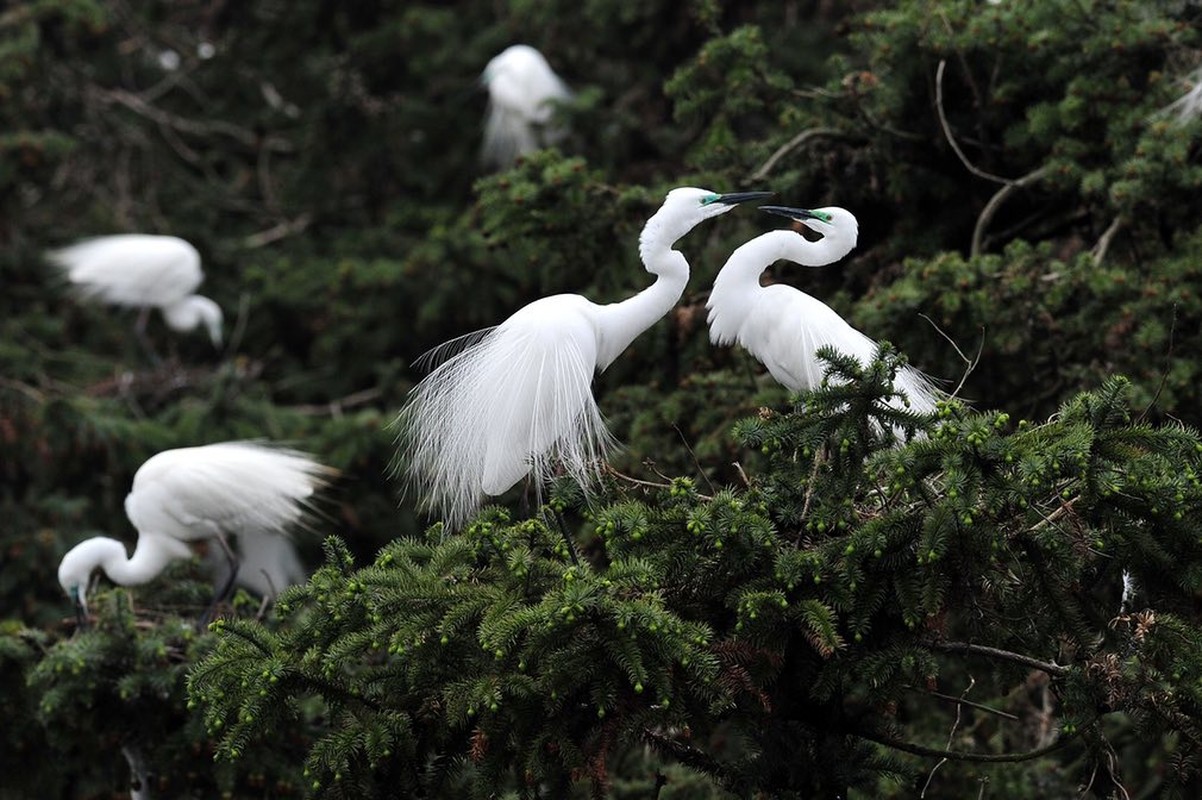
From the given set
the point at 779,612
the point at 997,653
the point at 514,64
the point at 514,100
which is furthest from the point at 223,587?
the point at 514,64

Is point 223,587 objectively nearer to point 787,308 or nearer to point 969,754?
point 787,308

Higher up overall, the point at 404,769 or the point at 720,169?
the point at 720,169

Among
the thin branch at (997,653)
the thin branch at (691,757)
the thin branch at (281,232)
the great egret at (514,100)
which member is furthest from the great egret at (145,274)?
the thin branch at (997,653)

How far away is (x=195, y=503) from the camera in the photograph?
4.91 meters

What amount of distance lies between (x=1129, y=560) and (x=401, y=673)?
140 cm

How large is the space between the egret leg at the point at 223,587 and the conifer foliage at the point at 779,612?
161 cm

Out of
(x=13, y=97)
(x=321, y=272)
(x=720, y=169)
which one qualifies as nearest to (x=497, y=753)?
(x=720, y=169)

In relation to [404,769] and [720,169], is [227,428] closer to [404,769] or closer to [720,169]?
[720,169]

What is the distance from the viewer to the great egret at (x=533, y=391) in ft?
11.5

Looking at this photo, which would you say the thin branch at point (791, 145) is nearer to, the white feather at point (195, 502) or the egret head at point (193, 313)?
the white feather at point (195, 502)

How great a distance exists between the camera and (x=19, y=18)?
6652mm

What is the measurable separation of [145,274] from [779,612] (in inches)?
216

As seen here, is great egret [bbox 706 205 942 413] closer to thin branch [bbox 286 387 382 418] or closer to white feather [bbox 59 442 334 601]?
white feather [bbox 59 442 334 601]

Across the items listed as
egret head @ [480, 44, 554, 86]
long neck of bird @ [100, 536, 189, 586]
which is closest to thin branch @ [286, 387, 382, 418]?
long neck of bird @ [100, 536, 189, 586]
